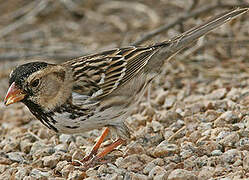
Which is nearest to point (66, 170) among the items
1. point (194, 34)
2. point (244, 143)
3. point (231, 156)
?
point (231, 156)

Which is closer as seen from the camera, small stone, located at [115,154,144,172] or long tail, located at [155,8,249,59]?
small stone, located at [115,154,144,172]

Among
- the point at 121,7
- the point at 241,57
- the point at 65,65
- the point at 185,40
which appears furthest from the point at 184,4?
the point at 65,65

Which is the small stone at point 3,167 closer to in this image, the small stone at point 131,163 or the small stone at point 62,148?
the small stone at point 62,148

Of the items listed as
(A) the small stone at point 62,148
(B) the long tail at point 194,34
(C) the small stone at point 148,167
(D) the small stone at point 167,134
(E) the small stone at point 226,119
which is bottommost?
(A) the small stone at point 62,148

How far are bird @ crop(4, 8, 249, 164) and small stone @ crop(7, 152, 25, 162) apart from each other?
0.60m

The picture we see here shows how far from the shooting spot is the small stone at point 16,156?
191 inches

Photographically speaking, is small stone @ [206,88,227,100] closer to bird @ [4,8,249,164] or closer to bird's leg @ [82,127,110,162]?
bird @ [4,8,249,164]

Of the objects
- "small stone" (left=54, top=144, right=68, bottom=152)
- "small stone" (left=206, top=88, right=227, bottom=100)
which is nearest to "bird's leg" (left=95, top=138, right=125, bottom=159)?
"small stone" (left=54, top=144, right=68, bottom=152)

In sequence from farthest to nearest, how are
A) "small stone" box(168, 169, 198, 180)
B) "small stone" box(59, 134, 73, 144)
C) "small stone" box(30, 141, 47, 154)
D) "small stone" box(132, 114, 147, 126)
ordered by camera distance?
"small stone" box(132, 114, 147, 126) < "small stone" box(59, 134, 73, 144) < "small stone" box(30, 141, 47, 154) < "small stone" box(168, 169, 198, 180)

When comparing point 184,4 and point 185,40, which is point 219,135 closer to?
point 185,40

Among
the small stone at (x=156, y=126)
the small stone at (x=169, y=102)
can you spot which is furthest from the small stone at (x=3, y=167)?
the small stone at (x=169, y=102)

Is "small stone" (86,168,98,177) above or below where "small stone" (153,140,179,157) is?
below

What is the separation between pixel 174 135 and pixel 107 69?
934mm

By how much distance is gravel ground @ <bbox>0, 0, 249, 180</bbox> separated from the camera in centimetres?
416
